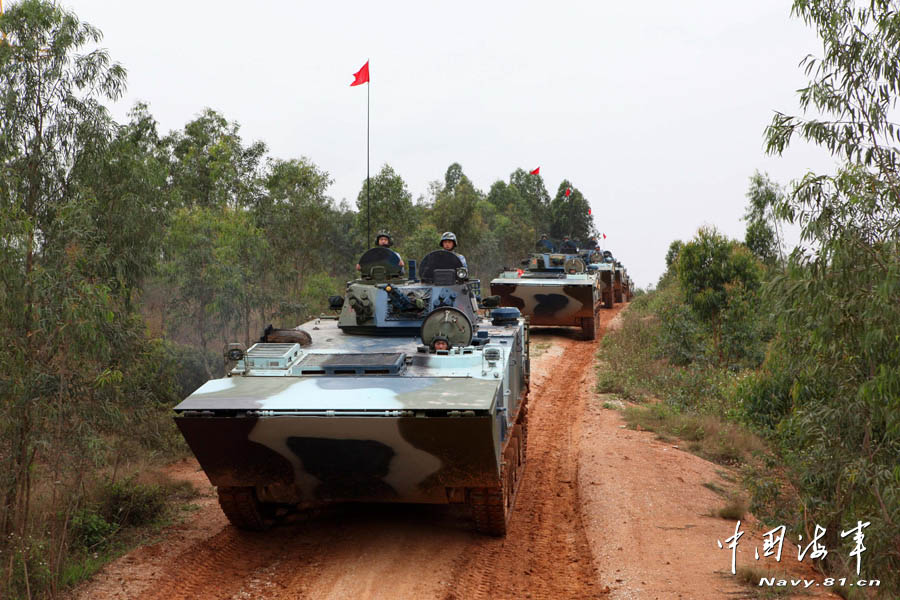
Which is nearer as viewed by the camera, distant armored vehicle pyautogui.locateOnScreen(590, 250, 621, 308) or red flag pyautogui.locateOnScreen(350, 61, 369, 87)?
red flag pyautogui.locateOnScreen(350, 61, 369, 87)

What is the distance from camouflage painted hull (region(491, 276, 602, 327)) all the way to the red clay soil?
10.5 meters

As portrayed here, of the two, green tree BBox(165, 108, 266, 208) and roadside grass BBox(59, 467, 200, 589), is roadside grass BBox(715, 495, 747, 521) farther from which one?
green tree BBox(165, 108, 266, 208)

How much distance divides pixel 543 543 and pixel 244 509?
284cm

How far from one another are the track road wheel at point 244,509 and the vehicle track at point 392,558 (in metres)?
0.13

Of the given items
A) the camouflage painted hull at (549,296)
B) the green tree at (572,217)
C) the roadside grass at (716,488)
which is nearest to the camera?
the roadside grass at (716,488)

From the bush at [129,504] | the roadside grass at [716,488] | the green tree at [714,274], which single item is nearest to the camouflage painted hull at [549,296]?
the green tree at [714,274]

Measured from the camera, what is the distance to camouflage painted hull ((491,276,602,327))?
21891 millimetres

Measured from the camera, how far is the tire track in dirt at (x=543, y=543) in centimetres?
752

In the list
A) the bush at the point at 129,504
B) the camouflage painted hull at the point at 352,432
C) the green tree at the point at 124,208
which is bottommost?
the bush at the point at 129,504

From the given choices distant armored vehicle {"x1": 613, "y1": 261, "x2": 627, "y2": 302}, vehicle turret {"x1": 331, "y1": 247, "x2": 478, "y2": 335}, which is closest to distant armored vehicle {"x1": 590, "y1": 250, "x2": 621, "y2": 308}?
distant armored vehicle {"x1": 613, "y1": 261, "x2": 627, "y2": 302}

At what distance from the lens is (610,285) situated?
32688mm

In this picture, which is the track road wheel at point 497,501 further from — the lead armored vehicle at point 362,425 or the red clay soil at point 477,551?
the red clay soil at point 477,551

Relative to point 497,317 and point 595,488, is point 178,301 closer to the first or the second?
point 497,317

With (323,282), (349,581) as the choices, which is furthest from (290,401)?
(323,282)
